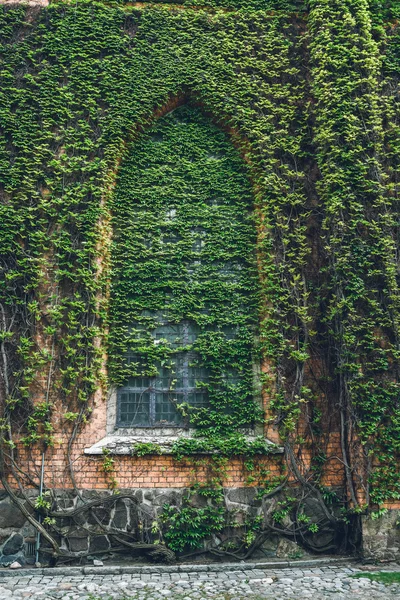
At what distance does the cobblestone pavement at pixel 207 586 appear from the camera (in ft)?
18.4

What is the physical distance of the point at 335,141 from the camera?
7.77m

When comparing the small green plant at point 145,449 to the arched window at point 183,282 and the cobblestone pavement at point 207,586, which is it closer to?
the arched window at point 183,282

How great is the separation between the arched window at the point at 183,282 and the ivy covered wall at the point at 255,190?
0.24 meters

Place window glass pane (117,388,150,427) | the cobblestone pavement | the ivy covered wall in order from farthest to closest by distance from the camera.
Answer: window glass pane (117,388,150,427) < the ivy covered wall < the cobblestone pavement

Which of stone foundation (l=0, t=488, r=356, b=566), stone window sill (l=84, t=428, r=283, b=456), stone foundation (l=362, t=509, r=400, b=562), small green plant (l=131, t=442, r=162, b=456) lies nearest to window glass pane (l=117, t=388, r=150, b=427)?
stone window sill (l=84, t=428, r=283, b=456)

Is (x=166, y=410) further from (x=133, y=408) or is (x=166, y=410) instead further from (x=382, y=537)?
(x=382, y=537)

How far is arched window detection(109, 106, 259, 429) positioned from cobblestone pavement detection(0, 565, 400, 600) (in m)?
1.99

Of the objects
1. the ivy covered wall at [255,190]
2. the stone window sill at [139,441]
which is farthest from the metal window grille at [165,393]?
the ivy covered wall at [255,190]

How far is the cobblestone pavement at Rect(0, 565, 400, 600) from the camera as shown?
18.4 ft

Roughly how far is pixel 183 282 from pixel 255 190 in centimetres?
193

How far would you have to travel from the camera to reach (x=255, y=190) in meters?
8.36

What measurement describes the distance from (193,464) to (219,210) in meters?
3.93

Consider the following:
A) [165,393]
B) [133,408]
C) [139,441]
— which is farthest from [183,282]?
[139,441]

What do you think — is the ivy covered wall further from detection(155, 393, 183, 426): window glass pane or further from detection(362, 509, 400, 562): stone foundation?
detection(155, 393, 183, 426): window glass pane
